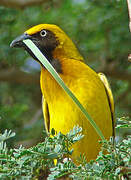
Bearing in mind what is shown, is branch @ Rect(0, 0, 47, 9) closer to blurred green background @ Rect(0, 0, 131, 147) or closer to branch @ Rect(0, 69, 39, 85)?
blurred green background @ Rect(0, 0, 131, 147)

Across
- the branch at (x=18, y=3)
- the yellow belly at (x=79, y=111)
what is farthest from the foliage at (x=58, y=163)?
the branch at (x=18, y=3)

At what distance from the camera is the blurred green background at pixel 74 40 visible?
4.97 metres

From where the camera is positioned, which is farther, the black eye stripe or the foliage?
the black eye stripe

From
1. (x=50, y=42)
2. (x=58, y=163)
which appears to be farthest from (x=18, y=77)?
(x=58, y=163)

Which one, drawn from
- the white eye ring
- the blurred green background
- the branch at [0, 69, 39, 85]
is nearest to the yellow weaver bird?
the white eye ring

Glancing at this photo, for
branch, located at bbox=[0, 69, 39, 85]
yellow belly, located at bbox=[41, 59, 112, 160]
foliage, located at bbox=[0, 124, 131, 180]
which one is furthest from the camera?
branch, located at bbox=[0, 69, 39, 85]

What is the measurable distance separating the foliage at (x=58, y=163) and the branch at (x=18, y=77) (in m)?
3.55

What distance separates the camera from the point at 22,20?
221 inches

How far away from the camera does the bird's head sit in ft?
13.0

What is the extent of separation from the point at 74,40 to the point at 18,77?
0.94 meters

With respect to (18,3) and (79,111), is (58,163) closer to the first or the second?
(79,111)

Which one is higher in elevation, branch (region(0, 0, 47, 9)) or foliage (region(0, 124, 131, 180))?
branch (region(0, 0, 47, 9))

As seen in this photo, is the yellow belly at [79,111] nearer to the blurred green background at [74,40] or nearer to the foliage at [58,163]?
the blurred green background at [74,40]

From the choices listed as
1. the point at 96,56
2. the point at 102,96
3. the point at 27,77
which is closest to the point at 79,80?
the point at 102,96
